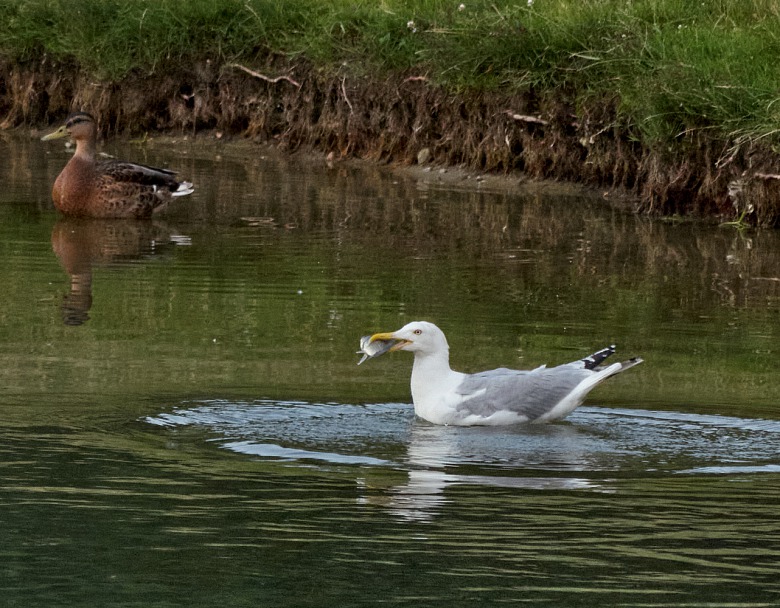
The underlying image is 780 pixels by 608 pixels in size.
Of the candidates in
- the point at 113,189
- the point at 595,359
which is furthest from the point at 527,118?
the point at 595,359

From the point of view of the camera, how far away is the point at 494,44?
51.1ft

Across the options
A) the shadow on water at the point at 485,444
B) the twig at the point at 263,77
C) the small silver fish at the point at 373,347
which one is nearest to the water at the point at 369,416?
the shadow on water at the point at 485,444

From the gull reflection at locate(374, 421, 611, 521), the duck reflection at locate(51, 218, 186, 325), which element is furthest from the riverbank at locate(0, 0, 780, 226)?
the gull reflection at locate(374, 421, 611, 521)

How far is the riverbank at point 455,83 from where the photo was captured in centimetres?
1424

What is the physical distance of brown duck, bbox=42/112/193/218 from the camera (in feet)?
49.2

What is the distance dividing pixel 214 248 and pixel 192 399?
15.8 ft

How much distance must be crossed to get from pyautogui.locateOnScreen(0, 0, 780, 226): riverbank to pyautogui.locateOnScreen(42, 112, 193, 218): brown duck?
2421 mm

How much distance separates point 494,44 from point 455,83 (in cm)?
51

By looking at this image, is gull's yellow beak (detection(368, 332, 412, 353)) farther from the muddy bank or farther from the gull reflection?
the muddy bank

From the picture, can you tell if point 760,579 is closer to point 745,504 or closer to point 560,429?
point 745,504

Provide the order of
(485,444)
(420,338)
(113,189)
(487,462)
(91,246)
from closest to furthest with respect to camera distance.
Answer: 1. (487,462)
2. (485,444)
3. (420,338)
4. (91,246)
5. (113,189)

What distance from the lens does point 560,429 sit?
8.27 m

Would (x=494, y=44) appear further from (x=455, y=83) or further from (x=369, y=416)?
(x=369, y=416)

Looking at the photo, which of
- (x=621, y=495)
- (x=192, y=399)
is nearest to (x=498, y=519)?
(x=621, y=495)
